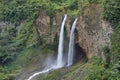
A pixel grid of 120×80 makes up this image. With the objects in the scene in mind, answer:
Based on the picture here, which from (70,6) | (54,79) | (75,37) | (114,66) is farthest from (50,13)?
(114,66)

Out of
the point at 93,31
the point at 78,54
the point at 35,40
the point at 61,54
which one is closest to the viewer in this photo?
the point at 93,31

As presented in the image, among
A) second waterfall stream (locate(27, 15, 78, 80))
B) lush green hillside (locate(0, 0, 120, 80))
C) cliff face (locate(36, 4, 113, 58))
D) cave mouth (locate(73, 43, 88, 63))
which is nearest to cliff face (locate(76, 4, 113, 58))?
cliff face (locate(36, 4, 113, 58))

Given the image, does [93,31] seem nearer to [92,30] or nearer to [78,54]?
[92,30]

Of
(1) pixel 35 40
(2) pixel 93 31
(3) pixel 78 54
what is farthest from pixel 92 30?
(1) pixel 35 40

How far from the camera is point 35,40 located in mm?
26750

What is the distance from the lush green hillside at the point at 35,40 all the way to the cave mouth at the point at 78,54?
97cm

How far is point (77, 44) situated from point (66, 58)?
4.82ft

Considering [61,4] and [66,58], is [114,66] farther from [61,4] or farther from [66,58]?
[61,4]

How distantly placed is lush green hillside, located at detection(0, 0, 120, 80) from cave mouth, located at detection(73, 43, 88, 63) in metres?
0.97

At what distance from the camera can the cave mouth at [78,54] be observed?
2278 centimetres

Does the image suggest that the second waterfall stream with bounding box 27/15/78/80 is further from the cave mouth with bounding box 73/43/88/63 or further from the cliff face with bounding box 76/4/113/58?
the cliff face with bounding box 76/4/113/58

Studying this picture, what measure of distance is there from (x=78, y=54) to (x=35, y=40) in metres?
4.61

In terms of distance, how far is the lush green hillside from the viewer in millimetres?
18344

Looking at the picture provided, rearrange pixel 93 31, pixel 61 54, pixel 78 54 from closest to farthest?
pixel 93 31, pixel 78 54, pixel 61 54
